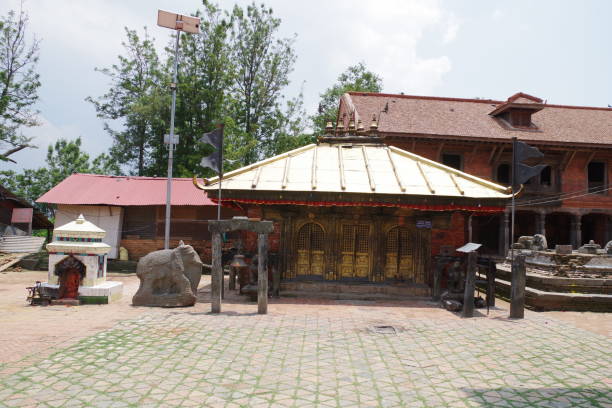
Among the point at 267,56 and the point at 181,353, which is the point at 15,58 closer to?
the point at 267,56

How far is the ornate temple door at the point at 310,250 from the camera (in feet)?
38.8

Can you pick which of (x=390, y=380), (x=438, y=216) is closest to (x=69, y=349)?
(x=390, y=380)

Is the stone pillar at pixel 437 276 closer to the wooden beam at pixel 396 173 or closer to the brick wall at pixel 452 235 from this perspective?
the brick wall at pixel 452 235

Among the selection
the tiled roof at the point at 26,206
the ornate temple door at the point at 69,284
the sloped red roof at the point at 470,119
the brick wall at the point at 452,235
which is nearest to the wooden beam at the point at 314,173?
the brick wall at the point at 452,235

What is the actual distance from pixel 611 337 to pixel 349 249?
243 inches

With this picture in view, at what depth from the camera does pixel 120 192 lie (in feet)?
69.2

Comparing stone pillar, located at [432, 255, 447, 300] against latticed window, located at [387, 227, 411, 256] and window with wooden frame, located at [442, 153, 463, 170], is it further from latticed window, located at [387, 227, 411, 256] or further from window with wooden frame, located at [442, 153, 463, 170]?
window with wooden frame, located at [442, 153, 463, 170]

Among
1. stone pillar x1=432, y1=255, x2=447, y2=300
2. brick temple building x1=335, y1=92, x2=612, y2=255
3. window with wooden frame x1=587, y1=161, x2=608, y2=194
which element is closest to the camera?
stone pillar x1=432, y1=255, x2=447, y2=300

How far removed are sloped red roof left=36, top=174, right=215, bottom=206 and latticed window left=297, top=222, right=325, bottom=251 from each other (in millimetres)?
9279

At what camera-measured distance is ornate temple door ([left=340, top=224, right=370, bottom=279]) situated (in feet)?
38.7

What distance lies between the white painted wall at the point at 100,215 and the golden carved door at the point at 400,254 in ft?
47.4

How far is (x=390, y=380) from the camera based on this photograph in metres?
5.31

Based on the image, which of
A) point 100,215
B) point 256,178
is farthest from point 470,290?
point 100,215

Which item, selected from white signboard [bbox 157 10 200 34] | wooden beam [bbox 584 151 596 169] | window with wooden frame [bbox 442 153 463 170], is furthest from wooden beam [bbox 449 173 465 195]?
wooden beam [bbox 584 151 596 169]
